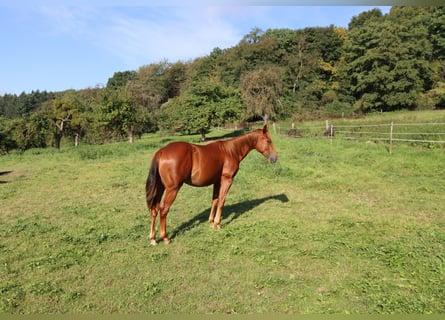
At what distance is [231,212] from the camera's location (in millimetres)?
6281

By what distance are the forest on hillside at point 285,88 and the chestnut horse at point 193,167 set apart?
20149mm

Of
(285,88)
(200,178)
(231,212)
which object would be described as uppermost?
(285,88)

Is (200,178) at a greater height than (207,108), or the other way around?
(207,108)

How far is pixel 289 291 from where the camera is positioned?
3209mm

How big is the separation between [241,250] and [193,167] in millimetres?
1576

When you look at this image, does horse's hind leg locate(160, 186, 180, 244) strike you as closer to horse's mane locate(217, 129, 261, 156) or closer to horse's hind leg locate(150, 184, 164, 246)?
horse's hind leg locate(150, 184, 164, 246)

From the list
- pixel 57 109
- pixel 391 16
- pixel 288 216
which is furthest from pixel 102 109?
pixel 391 16

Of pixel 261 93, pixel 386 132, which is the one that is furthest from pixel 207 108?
pixel 261 93

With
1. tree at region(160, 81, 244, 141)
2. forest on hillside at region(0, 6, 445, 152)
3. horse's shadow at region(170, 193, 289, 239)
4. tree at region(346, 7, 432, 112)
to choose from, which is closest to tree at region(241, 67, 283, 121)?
forest on hillside at region(0, 6, 445, 152)

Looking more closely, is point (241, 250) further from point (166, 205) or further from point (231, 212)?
point (231, 212)

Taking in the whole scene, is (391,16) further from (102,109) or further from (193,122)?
(102,109)

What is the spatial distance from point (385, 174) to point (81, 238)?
8439 millimetres

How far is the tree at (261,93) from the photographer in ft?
136

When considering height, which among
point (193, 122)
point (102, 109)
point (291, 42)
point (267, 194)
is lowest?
point (267, 194)
